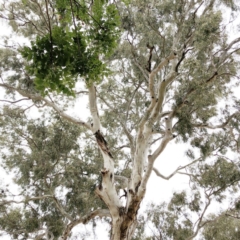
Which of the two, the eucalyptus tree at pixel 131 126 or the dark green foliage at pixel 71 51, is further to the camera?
the eucalyptus tree at pixel 131 126

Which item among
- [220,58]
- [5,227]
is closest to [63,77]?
[220,58]

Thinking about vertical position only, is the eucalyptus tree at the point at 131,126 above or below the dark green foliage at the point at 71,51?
above

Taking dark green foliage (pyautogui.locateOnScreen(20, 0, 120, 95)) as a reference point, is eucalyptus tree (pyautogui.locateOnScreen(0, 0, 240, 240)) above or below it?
above

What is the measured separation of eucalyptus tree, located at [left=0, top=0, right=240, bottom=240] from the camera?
18.2ft

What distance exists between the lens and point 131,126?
852 cm

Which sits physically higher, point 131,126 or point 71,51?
point 131,126

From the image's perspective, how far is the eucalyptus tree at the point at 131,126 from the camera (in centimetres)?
556

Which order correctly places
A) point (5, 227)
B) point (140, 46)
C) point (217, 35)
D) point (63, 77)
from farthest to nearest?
point (5, 227) → point (140, 46) → point (217, 35) → point (63, 77)

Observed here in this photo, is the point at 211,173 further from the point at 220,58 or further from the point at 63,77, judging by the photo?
the point at 63,77

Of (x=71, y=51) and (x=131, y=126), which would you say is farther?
(x=131, y=126)

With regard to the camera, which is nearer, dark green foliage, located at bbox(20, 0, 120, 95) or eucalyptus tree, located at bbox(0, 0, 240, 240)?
dark green foliage, located at bbox(20, 0, 120, 95)

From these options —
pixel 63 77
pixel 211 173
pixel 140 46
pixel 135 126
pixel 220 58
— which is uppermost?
pixel 140 46

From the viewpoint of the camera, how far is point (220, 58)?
20.4 ft

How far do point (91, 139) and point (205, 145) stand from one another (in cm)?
345
